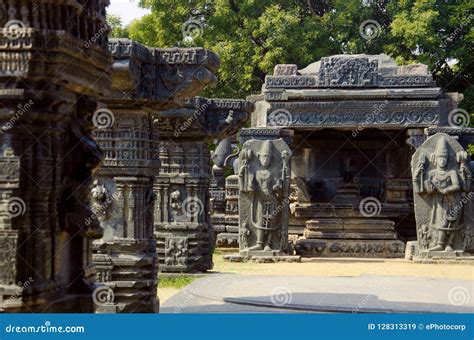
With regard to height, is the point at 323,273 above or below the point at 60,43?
below

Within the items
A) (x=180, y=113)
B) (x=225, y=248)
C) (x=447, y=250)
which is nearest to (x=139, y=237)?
(x=180, y=113)

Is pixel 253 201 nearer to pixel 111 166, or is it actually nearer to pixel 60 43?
pixel 111 166

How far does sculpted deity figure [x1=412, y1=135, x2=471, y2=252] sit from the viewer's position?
49.3 ft

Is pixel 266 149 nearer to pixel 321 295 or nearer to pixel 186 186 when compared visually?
pixel 186 186

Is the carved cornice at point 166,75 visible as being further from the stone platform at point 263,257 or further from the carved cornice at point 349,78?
the carved cornice at point 349,78

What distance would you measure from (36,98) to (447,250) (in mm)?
12284

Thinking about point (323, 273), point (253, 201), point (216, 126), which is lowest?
A: point (323, 273)

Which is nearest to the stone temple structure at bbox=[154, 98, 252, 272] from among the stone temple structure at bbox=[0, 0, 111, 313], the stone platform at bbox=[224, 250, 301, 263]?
the stone platform at bbox=[224, 250, 301, 263]

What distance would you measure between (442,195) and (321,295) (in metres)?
6.90

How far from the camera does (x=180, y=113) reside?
11430mm

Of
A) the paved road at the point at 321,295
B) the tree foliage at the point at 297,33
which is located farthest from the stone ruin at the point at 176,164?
the tree foliage at the point at 297,33

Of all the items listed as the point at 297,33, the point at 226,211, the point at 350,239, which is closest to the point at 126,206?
the point at 350,239

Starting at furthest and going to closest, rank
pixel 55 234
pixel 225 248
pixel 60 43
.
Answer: pixel 225 248
pixel 55 234
pixel 60 43

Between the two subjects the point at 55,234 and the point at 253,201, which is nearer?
the point at 55,234
